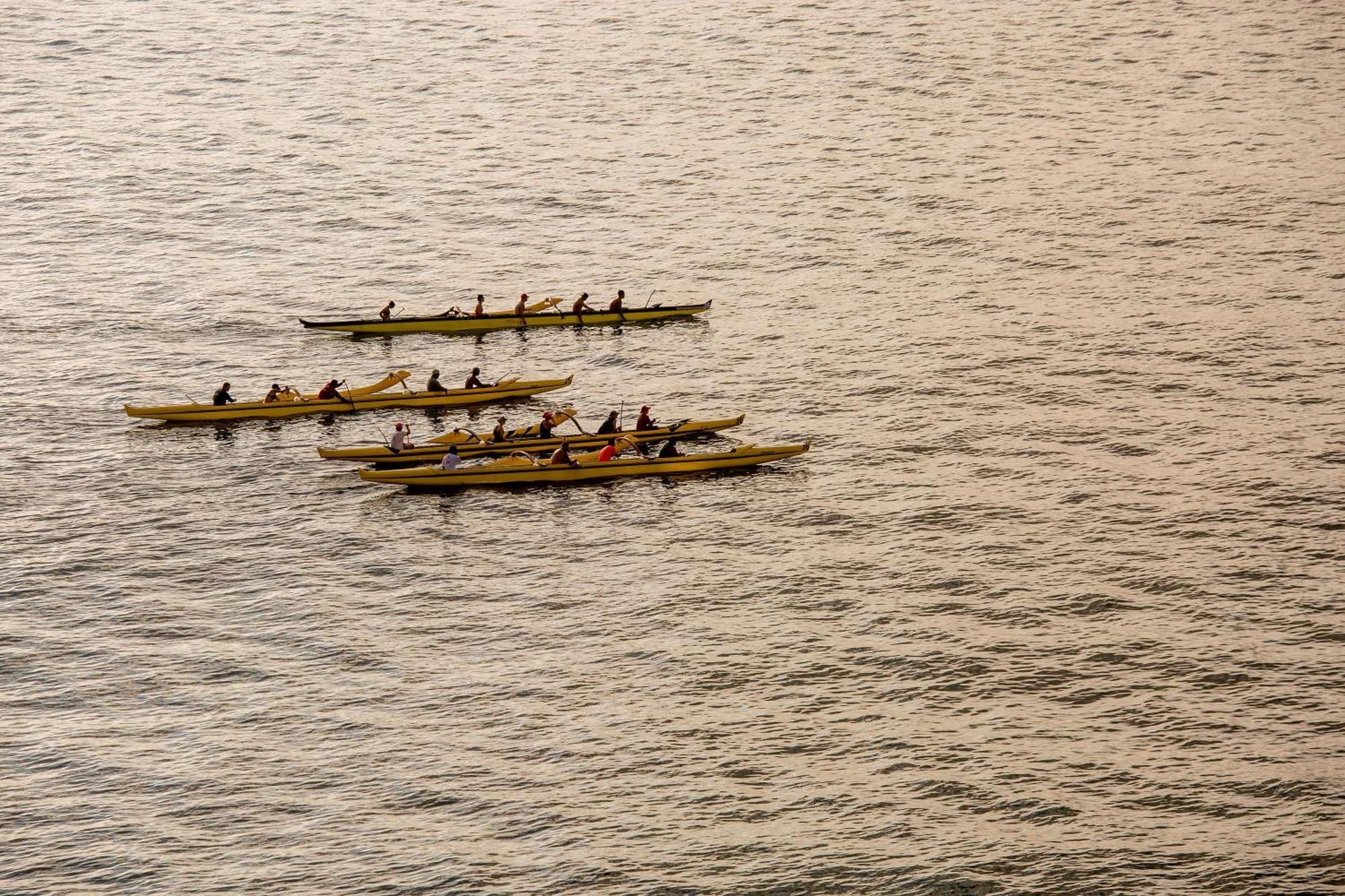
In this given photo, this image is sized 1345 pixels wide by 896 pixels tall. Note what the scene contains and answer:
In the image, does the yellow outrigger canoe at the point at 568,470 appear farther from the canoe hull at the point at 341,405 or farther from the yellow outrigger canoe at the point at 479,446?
the canoe hull at the point at 341,405

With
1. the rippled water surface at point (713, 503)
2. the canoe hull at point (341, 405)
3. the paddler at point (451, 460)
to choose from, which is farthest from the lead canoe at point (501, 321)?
the paddler at point (451, 460)

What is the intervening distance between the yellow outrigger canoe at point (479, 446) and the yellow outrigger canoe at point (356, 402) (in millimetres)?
3897

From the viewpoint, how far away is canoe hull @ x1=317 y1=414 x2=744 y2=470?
2450 inches

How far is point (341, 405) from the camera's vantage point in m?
67.4

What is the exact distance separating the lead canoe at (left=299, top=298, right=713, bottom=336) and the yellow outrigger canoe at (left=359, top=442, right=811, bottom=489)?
48.9 ft

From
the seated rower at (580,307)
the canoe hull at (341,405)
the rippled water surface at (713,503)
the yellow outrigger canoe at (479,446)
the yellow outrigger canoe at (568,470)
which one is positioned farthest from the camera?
the seated rower at (580,307)

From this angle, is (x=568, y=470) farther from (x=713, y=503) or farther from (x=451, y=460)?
(x=713, y=503)

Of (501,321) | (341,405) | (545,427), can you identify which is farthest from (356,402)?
(501,321)

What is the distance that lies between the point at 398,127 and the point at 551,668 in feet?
209

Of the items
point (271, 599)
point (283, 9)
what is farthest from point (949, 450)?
point (283, 9)

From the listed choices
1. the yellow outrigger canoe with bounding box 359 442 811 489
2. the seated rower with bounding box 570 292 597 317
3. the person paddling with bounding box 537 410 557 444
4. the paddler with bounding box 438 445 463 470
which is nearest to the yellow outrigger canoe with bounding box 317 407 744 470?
the person paddling with bounding box 537 410 557 444

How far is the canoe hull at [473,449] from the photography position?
204 feet

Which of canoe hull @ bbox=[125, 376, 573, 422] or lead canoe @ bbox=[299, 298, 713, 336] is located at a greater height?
lead canoe @ bbox=[299, 298, 713, 336]

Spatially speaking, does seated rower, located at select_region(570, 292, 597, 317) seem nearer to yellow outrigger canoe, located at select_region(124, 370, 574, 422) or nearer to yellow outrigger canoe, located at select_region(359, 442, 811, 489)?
yellow outrigger canoe, located at select_region(124, 370, 574, 422)
